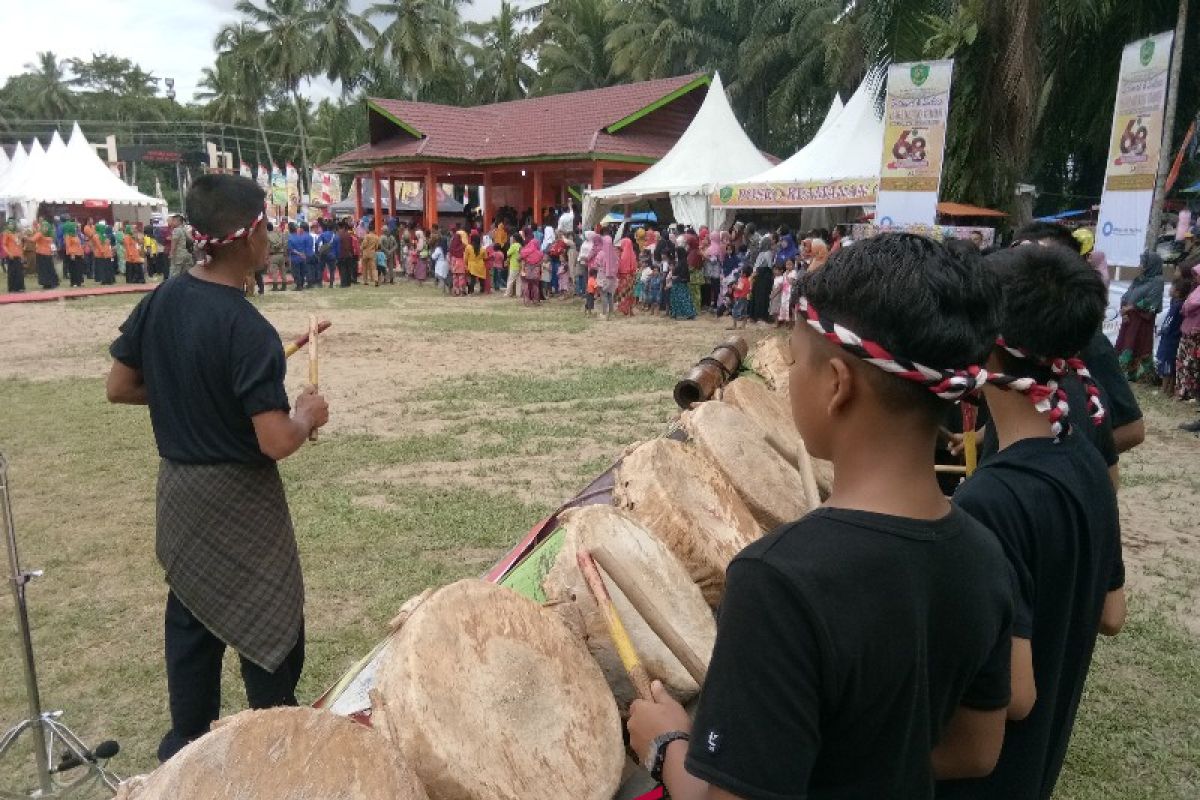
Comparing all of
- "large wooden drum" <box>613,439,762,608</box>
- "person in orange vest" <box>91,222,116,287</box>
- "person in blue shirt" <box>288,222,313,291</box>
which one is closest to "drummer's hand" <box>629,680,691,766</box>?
"large wooden drum" <box>613,439,762,608</box>

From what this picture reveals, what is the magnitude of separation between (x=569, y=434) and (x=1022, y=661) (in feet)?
21.2

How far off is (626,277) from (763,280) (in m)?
3.03

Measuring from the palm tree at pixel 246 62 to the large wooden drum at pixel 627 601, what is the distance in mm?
50561

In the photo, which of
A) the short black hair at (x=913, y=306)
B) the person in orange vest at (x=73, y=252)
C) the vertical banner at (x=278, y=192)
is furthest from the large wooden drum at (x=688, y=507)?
the vertical banner at (x=278, y=192)

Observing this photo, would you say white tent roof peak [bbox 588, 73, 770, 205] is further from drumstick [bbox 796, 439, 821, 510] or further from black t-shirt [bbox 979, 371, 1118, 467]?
black t-shirt [bbox 979, 371, 1118, 467]

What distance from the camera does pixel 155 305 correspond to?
102 inches

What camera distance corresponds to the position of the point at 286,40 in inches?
1779

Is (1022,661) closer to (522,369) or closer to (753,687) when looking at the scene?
(753,687)

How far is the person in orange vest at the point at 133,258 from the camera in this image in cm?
2577

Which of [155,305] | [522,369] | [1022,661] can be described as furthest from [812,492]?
[522,369]

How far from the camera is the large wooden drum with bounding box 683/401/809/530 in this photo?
4043 mm

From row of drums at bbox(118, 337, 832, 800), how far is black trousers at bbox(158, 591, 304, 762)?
819mm

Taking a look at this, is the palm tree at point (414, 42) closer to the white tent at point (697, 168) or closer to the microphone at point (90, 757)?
the white tent at point (697, 168)

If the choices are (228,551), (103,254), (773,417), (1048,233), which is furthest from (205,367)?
(103,254)
